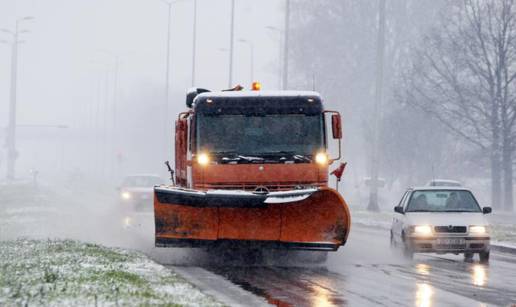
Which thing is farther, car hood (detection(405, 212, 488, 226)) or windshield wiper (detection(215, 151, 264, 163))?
car hood (detection(405, 212, 488, 226))

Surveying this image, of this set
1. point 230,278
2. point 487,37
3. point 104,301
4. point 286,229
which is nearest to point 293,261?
point 286,229

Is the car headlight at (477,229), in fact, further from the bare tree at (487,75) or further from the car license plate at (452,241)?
the bare tree at (487,75)

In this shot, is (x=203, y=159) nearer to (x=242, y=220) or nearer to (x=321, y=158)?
(x=242, y=220)

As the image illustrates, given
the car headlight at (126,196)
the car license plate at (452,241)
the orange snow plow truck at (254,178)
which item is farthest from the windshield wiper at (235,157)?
the car headlight at (126,196)

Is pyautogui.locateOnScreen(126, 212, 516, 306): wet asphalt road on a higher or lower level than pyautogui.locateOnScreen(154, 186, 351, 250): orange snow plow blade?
lower

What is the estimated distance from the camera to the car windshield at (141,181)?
44.1 m

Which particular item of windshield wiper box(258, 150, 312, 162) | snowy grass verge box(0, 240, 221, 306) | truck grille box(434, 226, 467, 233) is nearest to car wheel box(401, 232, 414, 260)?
truck grille box(434, 226, 467, 233)

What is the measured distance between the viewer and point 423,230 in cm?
2208

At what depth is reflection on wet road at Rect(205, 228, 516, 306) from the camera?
14.3 m

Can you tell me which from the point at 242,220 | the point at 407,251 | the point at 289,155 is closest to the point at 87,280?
the point at 242,220

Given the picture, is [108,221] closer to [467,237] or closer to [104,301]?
[467,237]

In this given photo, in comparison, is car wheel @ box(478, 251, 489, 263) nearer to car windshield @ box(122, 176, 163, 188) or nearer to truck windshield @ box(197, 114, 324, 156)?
truck windshield @ box(197, 114, 324, 156)

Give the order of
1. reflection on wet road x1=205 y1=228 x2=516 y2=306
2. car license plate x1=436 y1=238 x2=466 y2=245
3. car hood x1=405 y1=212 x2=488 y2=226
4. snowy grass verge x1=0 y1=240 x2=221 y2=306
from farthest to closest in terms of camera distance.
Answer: car hood x1=405 y1=212 x2=488 y2=226 → car license plate x1=436 y1=238 x2=466 y2=245 → reflection on wet road x1=205 y1=228 x2=516 y2=306 → snowy grass verge x1=0 y1=240 x2=221 y2=306

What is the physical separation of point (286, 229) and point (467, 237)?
4.55 m
